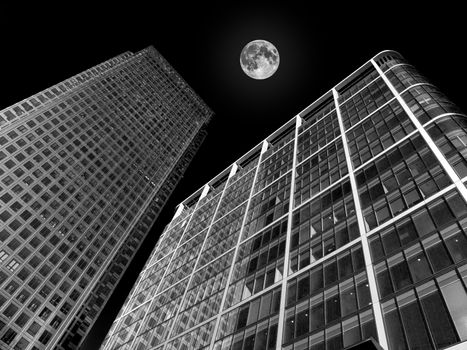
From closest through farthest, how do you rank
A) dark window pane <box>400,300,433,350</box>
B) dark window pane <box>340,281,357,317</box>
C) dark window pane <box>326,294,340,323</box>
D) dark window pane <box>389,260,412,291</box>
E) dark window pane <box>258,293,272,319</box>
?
1. dark window pane <box>400,300,433,350</box>
2. dark window pane <box>389,260,412,291</box>
3. dark window pane <box>340,281,357,317</box>
4. dark window pane <box>326,294,340,323</box>
5. dark window pane <box>258,293,272,319</box>

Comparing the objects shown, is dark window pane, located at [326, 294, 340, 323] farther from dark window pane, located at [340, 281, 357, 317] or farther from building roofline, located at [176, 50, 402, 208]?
building roofline, located at [176, 50, 402, 208]

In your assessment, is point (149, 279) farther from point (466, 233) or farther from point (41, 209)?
point (466, 233)

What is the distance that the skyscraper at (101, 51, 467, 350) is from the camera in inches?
1024

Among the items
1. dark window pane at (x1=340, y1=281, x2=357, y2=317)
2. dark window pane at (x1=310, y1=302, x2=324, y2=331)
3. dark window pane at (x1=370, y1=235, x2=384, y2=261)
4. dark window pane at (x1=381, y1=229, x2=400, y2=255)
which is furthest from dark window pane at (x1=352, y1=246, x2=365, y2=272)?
dark window pane at (x1=310, y1=302, x2=324, y2=331)

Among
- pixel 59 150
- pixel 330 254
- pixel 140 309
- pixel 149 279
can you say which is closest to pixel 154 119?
pixel 59 150

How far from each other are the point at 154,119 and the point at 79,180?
147 ft

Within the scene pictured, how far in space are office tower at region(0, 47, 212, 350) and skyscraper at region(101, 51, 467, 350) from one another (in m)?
18.1

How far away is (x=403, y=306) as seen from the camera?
24953mm

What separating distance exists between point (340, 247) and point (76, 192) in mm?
71758

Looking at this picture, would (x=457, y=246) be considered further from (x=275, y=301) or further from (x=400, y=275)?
(x=275, y=301)

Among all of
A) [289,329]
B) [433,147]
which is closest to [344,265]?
[289,329]

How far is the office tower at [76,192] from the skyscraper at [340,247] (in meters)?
18.1

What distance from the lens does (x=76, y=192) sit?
89188mm

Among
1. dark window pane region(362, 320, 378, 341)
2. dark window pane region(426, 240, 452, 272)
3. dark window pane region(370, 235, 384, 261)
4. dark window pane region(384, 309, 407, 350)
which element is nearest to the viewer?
dark window pane region(384, 309, 407, 350)
